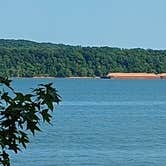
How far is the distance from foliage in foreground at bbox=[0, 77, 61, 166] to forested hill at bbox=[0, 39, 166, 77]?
508 feet

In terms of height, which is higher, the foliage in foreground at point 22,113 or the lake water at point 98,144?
the foliage in foreground at point 22,113

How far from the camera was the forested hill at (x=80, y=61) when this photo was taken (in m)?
167

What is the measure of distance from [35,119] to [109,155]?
2410 cm

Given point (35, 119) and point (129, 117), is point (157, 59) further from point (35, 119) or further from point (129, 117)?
point (35, 119)

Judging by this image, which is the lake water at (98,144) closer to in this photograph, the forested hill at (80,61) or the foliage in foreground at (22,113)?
the foliage in foreground at (22,113)

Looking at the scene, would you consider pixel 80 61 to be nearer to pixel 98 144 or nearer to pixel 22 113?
pixel 98 144

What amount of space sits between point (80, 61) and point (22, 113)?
16592cm

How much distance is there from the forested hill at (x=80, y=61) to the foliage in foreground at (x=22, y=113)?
155 meters

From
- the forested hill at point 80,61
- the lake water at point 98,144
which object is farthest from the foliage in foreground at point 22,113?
the forested hill at point 80,61

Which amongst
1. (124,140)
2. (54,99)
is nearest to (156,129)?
(124,140)

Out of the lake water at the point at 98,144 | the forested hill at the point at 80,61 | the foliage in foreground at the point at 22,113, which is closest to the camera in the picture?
the foliage in foreground at the point at 22,113

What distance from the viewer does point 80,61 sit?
170 meters

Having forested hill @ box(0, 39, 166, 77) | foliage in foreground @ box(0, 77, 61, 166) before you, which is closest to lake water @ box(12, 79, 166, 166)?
foliage in foreground @ box(0, 77, 61, 166)

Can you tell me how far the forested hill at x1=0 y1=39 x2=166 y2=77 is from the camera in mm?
167250
